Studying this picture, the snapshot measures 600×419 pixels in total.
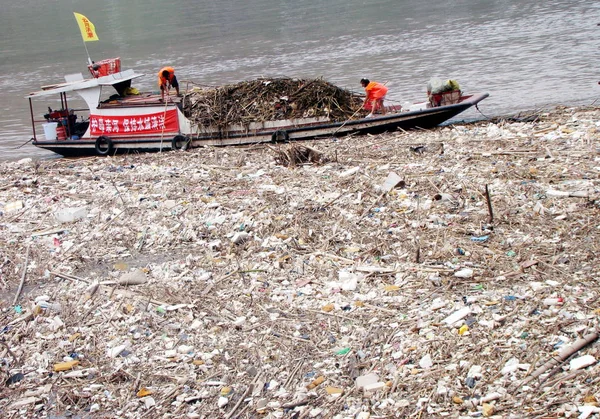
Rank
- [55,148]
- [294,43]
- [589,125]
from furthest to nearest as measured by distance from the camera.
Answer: [294,43], [55,148], [589,125]

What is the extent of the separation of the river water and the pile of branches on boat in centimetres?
428

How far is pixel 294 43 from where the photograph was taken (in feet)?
104

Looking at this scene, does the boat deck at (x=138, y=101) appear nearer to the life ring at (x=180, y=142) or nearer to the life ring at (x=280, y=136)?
the life ring at (x=180, y=142)

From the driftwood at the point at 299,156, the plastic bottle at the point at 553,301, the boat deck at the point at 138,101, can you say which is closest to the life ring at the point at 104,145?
the boat deck at the point at 138,101

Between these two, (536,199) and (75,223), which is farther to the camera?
(75,223)

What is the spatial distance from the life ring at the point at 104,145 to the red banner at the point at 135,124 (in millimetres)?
226

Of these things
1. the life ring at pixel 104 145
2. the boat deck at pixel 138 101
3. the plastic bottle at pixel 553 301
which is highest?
the boat deck at pixel 138 101

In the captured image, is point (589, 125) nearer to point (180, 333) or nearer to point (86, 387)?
point (180, 333)

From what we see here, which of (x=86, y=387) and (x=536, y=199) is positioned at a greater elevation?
(x=536, y=199)

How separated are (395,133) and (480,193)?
542 centimetres

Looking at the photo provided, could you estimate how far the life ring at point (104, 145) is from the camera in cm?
1673

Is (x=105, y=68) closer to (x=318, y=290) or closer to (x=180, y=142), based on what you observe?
(x=180, y=142)

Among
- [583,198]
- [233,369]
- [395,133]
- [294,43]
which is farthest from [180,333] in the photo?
[294,43]

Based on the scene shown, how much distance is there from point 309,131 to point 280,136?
664 millimetres
